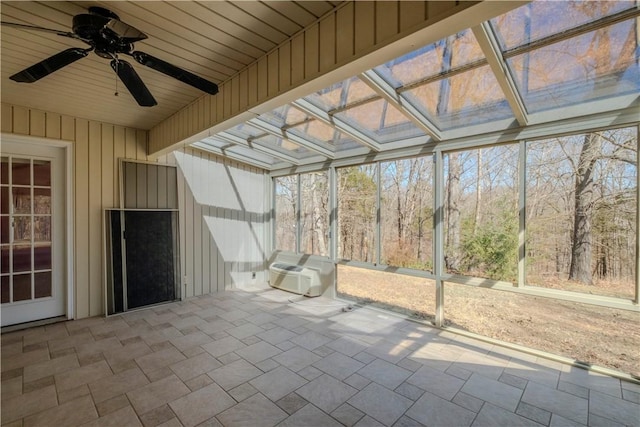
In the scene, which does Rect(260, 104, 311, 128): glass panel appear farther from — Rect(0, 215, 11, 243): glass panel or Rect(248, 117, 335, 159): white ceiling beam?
Rect(0, 215, 11, 243): glass panel

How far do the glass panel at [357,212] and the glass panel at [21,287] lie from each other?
164 inches

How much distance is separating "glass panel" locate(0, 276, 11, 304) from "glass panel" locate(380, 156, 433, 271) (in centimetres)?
477

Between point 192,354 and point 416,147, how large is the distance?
358 centimetres

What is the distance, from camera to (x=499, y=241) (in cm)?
351

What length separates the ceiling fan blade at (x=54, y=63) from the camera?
5.94 feet

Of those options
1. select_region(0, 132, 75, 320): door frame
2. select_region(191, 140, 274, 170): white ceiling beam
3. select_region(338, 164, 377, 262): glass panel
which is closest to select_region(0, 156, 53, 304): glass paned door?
select_region(0, 132, 75, 320): door frame

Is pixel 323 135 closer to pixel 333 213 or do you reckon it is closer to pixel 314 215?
pixel 333 213

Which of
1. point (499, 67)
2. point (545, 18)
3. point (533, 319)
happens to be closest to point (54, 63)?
point (499, 67)

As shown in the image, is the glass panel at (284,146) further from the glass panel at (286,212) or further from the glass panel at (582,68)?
the glass panel at (582,68)

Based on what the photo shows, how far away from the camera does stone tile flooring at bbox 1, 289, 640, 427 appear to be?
6.75 ft

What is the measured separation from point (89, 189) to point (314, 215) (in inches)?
137

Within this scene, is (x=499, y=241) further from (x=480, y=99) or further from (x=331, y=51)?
(x=331, y=51)

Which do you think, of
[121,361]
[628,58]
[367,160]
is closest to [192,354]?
[121,361]

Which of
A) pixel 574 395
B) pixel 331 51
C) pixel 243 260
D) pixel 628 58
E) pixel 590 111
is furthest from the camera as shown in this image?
pixel 243 260
